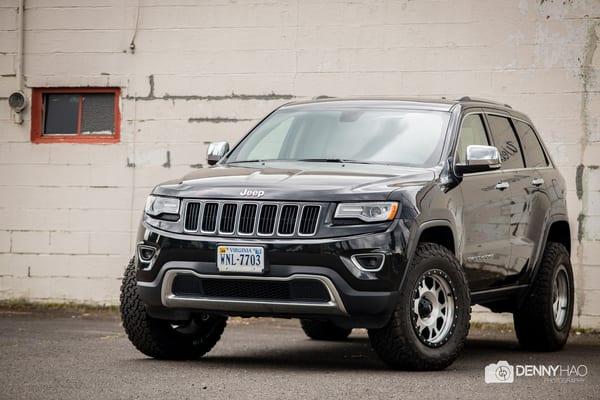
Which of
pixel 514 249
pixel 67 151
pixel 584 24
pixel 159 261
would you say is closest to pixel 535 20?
pixel 584 24

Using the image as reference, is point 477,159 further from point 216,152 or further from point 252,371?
point 252,371

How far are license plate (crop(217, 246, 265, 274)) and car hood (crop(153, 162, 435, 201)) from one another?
35 centimetres

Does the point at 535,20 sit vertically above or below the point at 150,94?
above

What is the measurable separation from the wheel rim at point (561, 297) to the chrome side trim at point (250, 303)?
3.37 meters

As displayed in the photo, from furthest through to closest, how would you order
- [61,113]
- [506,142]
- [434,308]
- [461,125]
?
[61,113] < [506,142] < [461,125] < [434,308]

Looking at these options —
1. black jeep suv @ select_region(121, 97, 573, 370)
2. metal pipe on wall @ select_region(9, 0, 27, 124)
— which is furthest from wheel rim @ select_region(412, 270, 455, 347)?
metal pipe on wall @ select_region(9, 0, 27, 124)

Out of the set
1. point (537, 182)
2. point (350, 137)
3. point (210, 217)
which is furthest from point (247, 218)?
point (537, 182)

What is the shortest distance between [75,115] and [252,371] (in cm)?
691

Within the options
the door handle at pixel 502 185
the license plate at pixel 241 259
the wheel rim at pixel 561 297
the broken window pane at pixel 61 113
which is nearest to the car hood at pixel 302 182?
the license plate at pixel 241 259

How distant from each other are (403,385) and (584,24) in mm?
6589

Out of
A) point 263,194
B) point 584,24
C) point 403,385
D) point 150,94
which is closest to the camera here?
point 403,385

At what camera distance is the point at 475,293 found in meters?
8.91

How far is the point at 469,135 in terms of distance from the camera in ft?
30.2

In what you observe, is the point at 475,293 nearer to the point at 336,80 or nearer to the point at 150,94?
the point at 336,80
